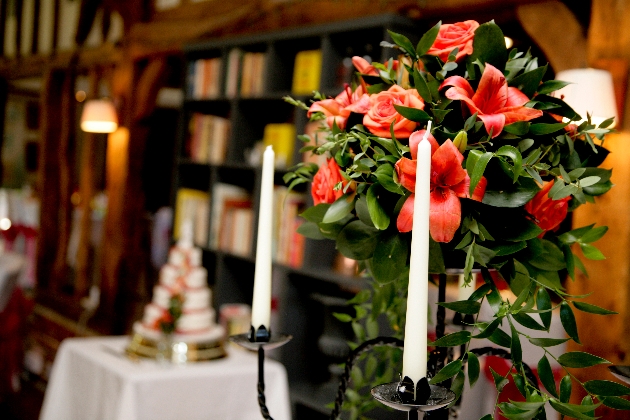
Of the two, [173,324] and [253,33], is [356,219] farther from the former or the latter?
[253,33]

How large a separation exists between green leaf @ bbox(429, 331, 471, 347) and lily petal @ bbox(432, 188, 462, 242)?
0.34 ft

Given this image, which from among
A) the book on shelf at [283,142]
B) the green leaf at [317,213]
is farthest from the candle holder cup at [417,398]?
the book on shelf at [283,142]

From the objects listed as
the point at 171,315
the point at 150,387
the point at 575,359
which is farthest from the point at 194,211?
the point at 575,359

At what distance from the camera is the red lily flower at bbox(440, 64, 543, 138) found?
715mm

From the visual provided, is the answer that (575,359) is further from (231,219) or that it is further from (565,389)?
(231,219)

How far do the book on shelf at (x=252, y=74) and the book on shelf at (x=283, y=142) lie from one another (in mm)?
225

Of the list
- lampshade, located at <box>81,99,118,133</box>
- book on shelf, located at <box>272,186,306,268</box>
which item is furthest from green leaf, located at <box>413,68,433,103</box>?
lampshade, located at <box>81,99,118,133</box>

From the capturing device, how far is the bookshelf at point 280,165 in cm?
289

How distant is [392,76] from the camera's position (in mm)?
845

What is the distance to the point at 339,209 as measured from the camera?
Answer: 782mm

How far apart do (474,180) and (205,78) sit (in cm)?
330

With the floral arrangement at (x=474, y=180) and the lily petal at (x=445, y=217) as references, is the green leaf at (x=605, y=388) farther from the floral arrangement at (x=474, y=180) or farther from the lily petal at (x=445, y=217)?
the lily petal at (x=445, y=217)

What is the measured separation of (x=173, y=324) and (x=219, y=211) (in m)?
1.38

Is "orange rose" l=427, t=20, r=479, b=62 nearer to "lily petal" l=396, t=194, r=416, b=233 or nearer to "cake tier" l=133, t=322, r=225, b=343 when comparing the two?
"lily petal" l=396, t=194, r=416, b=233
